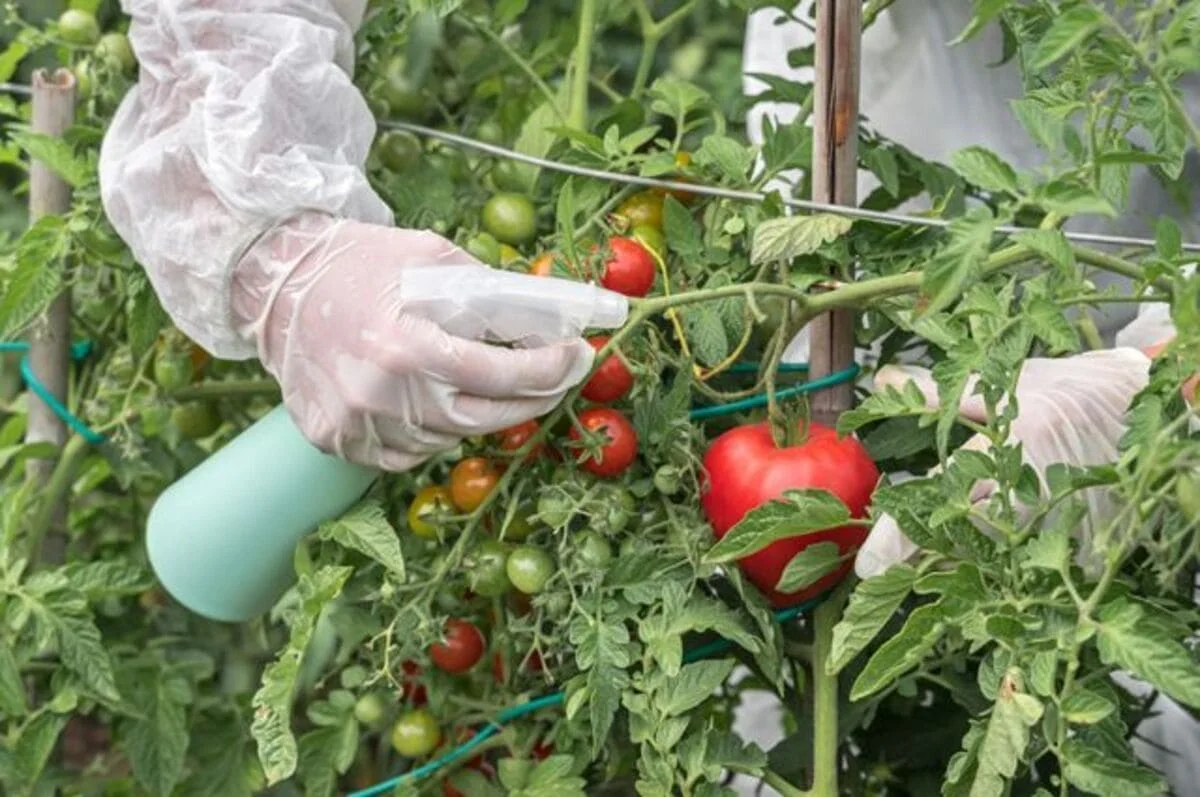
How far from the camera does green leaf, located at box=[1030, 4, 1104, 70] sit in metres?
0.90

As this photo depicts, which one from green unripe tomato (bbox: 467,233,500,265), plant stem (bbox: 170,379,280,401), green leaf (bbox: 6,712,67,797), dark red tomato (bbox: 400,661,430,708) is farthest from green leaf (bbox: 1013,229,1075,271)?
green leaf (bbox: 6,712,67,797)

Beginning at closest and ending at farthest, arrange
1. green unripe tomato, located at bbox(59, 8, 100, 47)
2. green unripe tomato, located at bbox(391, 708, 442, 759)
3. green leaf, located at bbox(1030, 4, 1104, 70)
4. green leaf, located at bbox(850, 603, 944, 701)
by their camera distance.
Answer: green leaf, located at bbox(1030, 4, 1104, 70)
green leaf, located at bbox(850, 603, 944, 701)
green unripe tomato, located at bbox(391, 708, 442, 759)
green unripe tomato, located at bbox(59, 8, 100, 47)

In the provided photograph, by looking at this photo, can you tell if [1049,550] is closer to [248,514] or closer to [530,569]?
[530,569]

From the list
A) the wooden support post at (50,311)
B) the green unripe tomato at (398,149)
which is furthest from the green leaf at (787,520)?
the wooden support post at (50,311)

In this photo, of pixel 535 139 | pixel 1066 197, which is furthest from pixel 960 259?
pixel 535 139

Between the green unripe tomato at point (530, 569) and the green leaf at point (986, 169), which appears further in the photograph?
the green unripe tomato at point (530, 569)

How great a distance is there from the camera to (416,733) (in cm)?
132

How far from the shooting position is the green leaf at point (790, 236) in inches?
44.5

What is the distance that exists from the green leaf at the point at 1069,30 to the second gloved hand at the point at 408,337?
31 cm

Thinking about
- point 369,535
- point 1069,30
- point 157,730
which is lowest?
point 157,730

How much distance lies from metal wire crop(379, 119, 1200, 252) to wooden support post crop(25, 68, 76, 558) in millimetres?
249

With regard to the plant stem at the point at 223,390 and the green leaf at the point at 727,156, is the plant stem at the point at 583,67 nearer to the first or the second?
the green leaf at the point at 727,156

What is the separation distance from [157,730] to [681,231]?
1.90 ft

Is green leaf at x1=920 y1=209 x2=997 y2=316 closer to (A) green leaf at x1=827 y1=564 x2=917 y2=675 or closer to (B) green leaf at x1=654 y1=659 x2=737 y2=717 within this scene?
(A) green leaf at x1=827 y1=564 x2=917 y2=675
